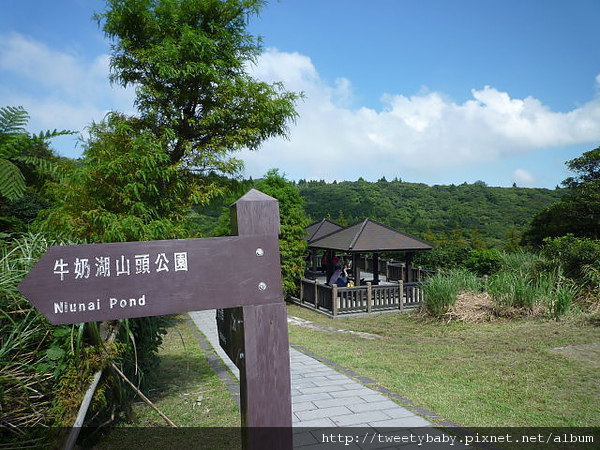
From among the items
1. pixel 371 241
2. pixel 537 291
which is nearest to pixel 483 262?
pixel 371 241

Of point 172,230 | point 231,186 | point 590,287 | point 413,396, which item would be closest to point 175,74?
point 231,186

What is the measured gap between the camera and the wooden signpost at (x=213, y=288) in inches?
59.1

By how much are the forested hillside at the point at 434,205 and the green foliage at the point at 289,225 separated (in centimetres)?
1604

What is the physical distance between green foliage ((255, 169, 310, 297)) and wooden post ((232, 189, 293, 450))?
501 inches

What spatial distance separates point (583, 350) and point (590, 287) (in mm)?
3998

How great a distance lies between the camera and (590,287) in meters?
9.50

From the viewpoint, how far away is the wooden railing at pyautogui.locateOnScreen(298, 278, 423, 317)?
12.7m

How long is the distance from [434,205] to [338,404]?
137 ft

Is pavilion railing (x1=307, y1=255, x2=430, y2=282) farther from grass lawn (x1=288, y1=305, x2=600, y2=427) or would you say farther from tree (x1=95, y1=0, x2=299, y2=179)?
tree (x1=95, y1=0, x2=299, y2=179)

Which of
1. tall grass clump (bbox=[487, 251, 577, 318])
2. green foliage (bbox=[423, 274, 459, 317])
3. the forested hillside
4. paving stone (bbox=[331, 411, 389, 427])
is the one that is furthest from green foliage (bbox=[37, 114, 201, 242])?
the forested hillside

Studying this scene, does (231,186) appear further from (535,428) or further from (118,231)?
(535,428)

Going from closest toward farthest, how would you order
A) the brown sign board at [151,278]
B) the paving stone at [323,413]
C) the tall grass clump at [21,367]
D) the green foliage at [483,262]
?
the brown sign board at [151,278]
the tall grass clump at [21,367]
the paving stone at [323,413]
the green foliage at [483,262]

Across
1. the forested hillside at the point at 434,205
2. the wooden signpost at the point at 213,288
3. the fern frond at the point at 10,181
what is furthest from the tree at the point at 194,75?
the forested hillside at the point at 434,205

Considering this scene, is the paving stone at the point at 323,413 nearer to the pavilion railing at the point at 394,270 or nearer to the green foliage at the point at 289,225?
the green foliage at the point at 289,225
